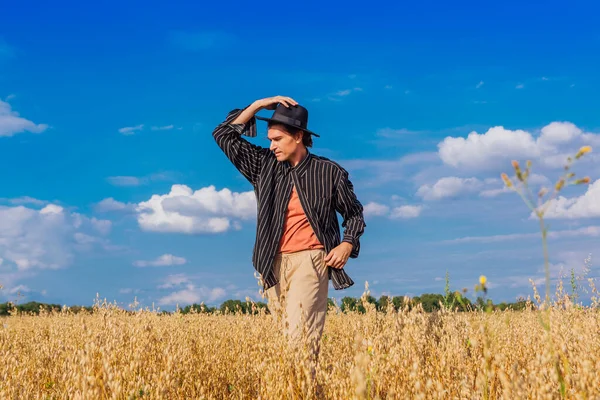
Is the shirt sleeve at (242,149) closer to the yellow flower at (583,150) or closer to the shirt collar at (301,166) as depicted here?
the shirt collar at (301,166)

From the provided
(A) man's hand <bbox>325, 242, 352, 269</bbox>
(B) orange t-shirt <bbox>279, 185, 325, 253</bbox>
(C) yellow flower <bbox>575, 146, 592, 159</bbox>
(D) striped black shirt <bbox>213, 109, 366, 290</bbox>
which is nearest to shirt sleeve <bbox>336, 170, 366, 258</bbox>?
(D) striped black shirt <bbox>213, 109, 366, 290</bbox>

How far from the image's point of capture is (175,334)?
5.68 meters

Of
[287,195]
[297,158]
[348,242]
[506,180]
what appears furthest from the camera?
[297,158]

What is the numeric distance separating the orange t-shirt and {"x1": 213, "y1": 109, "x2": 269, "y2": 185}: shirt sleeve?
478 millimetres

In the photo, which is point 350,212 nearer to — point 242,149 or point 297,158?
point 297,158

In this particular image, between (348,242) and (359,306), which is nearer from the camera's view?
(348,242)

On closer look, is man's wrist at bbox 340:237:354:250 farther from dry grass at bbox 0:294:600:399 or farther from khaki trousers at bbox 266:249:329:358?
dry grass at bbox 0:294:600:399

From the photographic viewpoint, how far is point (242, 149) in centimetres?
484

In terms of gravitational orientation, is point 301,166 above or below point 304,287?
above

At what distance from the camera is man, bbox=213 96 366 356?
4340 mm

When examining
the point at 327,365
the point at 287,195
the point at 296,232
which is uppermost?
the point at 287,195

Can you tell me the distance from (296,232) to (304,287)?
48cm

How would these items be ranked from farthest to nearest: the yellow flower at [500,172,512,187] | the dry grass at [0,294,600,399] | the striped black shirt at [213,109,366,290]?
the striped black shirt at [213,109,366,290] < the dry grass at [0,294,600,399] < the yellow flower at [500,172,512,187]

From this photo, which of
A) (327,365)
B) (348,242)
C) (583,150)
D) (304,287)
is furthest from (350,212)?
(583,150)
